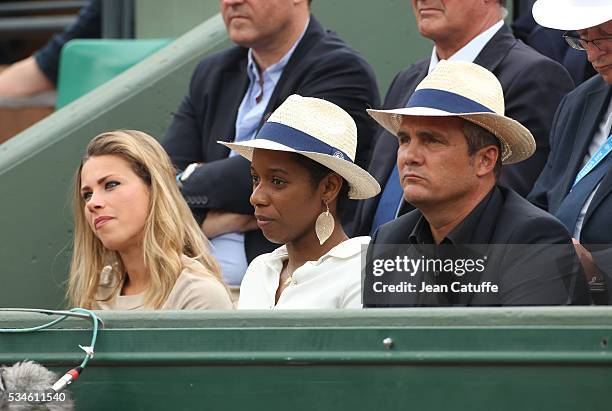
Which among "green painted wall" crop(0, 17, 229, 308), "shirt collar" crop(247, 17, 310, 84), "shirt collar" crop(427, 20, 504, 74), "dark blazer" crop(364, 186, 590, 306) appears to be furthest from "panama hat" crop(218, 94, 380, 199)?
"green painted wall" crop(0, 17, 229, 308)

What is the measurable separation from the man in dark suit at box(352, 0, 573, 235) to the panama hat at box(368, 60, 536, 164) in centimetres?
80

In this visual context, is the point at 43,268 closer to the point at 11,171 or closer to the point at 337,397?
the point at 11,171

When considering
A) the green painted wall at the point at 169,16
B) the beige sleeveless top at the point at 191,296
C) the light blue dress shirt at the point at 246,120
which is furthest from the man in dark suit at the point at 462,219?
the green painted wall at the point at 169,16

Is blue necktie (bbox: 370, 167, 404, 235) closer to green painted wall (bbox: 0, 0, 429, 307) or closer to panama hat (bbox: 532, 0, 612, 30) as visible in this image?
panama hat (bbox: 532, 0, 612, 30)

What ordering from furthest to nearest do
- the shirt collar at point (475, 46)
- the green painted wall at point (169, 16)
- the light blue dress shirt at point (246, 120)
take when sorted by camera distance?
the green painted wall at point (169, 16) → the light blue dress shirt at point (246, 120) → the shirt collar at point (475, 46)

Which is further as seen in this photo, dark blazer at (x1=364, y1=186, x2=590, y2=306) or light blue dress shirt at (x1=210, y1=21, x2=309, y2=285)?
light blue dress shirt at (x1=210, y1=21, x2=309, y2=285)

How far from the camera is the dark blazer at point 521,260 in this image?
10.8ft

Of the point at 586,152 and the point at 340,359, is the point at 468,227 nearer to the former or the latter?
the point at 340,359

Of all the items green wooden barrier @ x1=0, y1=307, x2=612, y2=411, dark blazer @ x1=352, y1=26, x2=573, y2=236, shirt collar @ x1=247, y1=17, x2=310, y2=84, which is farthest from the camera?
shirt collar @ x1=247, y1=17, x2=310, y2=84

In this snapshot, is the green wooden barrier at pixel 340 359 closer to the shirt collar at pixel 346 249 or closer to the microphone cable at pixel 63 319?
the microphone cable at pixel 63 319

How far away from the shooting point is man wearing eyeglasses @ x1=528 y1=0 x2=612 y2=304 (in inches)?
147

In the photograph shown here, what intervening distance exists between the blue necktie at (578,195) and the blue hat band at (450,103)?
0.52 metres

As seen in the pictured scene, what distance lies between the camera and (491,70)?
182 inches

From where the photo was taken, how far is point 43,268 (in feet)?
18.4
